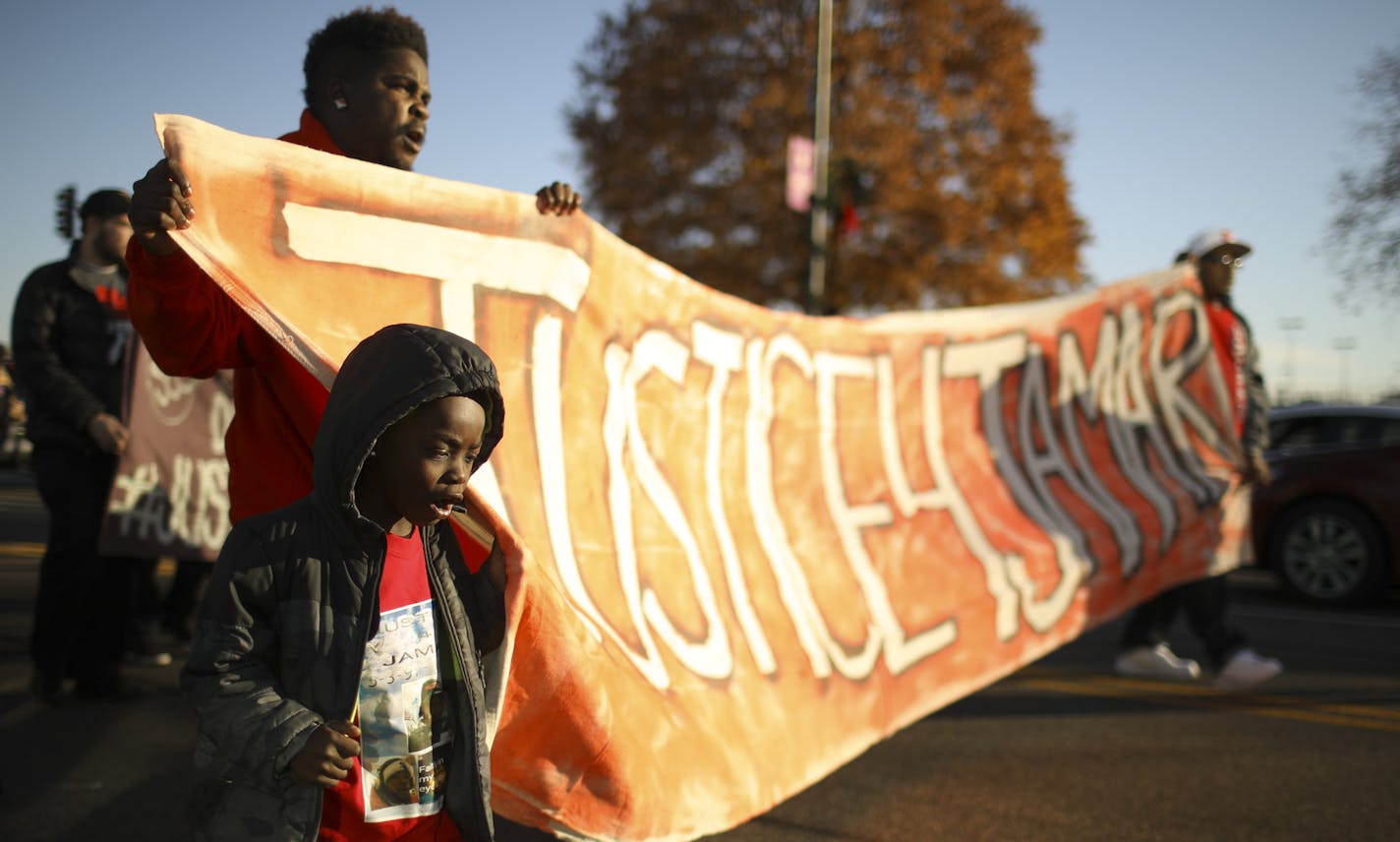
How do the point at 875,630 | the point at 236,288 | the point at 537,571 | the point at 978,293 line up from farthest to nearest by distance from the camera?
1. the point at 978,293
2. the point at 875,630
3. the point at 236,288
4. the point at 537,571

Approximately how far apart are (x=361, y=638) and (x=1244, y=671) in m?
4.90

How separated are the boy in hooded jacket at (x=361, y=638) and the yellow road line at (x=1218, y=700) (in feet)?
15.0

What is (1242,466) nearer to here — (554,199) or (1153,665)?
(1153,665)

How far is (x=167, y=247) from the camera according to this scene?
2.27 metres

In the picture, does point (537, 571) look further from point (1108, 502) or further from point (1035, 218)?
point (1035, 218)

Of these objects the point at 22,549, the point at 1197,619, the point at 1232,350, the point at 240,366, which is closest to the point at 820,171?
the point at 22,549

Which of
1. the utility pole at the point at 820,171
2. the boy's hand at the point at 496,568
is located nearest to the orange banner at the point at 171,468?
the boy's hand at the point at 496,568

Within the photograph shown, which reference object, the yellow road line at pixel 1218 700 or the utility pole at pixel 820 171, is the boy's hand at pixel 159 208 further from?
the utility pole at pixel 820 171

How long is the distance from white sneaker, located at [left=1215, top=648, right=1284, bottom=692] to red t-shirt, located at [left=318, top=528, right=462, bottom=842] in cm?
468

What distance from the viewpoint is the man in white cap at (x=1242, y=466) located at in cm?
592

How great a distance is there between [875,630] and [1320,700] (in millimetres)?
2858

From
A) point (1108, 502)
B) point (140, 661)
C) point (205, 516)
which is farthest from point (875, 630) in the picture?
point (140, 661)

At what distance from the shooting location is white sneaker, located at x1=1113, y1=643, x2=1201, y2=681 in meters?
6.11

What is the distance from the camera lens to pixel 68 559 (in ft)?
16.0
